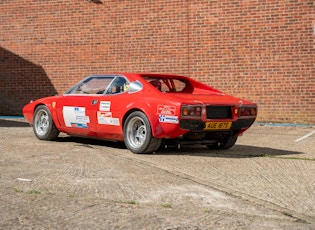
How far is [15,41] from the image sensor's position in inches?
692

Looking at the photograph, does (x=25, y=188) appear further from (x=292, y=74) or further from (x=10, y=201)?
(x=292, y=74)

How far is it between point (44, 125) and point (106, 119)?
1715mm

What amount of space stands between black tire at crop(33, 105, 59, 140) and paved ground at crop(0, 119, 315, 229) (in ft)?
1.66

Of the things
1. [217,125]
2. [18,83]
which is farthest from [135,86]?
[18,83]

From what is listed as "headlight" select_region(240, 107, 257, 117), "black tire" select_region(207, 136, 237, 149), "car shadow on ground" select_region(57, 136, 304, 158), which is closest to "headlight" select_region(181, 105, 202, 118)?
"car shadow on ground" select_region(57, 136, 304, 158)

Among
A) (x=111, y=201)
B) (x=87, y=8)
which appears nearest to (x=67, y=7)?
(x=87, y=8)

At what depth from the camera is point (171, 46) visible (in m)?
15.8

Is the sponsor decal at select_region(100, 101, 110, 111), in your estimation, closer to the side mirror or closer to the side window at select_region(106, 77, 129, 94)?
the side window at select_region(106, 77, 129, 94)

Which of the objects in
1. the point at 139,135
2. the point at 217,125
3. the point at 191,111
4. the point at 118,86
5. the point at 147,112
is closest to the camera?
the point at 191,111

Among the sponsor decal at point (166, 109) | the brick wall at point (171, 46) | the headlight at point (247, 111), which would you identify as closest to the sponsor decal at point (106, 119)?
the sponsor decal at point (166, 109)

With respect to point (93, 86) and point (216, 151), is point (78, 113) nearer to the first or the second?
point (93, 86)

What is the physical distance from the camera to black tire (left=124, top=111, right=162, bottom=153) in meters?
8.40

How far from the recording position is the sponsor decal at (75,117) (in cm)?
958

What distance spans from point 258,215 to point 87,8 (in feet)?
41.9
